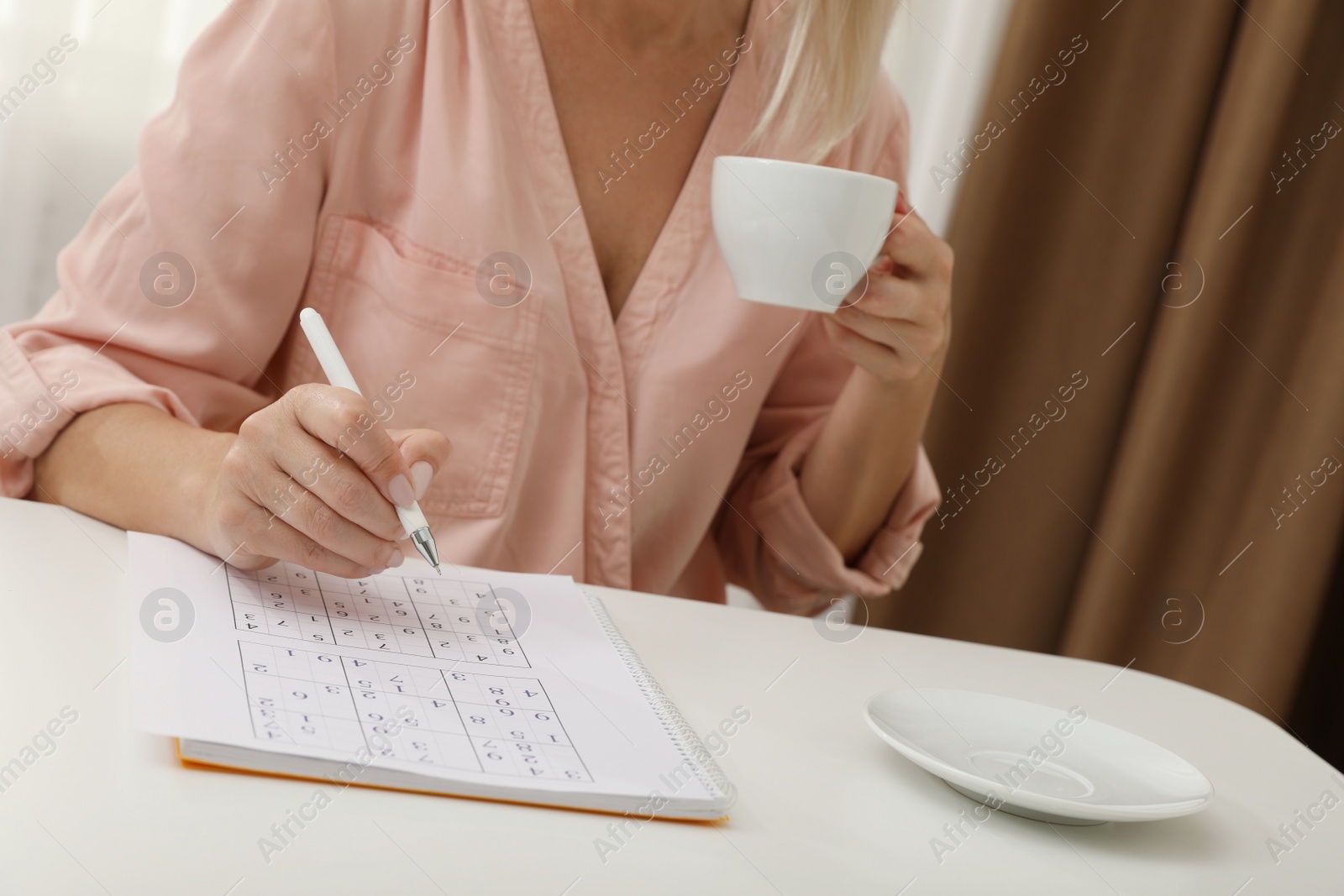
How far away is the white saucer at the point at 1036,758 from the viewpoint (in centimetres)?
49

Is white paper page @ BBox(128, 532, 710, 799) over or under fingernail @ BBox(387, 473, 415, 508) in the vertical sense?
under

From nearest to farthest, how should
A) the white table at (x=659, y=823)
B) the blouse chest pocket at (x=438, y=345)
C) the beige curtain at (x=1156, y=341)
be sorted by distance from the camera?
the white table at (x=659, y=823) → the blouse chest pocket at (x=438, y=345) → the beige curtain at (x=1156, y=341)

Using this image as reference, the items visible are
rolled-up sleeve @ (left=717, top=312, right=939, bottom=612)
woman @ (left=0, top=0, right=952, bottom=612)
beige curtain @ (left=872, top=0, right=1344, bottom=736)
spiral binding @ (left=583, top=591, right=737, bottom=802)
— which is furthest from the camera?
beige curtain @ (left=872, top=0, right=1344, bottom=736)

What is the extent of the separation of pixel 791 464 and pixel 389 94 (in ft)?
1.65

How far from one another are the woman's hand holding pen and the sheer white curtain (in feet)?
2.47

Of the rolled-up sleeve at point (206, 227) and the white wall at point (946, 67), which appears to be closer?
the rolled-up sleeve at point (206, 227)

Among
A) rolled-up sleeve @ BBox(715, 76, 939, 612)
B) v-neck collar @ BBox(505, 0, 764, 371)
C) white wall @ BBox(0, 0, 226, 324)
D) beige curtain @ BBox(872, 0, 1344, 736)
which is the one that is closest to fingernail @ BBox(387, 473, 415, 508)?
v-neck collar @ BBox(505, 0, 764, 371)

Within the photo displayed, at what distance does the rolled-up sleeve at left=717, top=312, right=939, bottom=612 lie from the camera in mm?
1046

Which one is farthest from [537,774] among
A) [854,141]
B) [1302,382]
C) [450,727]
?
[1302,382]

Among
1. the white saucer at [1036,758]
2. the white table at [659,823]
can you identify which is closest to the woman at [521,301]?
the white table at [659,823]

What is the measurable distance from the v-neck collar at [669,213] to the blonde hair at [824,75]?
0.03 metres

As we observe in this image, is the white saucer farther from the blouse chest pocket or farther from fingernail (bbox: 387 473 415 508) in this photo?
the blouse chest pocket

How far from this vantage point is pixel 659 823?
45 centimetres

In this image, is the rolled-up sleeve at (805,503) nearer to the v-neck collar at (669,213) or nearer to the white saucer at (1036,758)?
the v-neck collar at (669,213)
